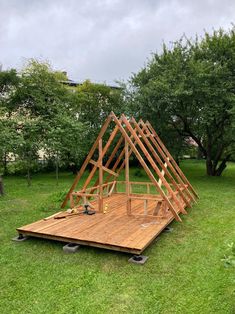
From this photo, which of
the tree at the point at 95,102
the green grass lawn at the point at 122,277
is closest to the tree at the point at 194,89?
the tree at the point at 95,102

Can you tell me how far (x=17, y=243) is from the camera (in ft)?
22.5

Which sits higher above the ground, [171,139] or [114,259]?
[171,139]

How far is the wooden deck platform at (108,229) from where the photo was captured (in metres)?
6.16

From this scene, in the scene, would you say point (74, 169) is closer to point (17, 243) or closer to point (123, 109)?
point (123, 109)

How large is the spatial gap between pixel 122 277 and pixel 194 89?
463 inches

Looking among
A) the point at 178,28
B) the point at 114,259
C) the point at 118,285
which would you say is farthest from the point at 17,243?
the point at 178,28

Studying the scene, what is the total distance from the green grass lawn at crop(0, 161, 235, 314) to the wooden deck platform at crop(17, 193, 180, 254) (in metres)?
0.25

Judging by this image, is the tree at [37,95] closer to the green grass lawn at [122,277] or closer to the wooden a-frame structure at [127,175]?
the wooden a-frame structure at [127,175]

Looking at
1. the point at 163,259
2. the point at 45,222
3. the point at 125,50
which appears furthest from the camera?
the point at 125,50

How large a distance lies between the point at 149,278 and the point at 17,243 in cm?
337

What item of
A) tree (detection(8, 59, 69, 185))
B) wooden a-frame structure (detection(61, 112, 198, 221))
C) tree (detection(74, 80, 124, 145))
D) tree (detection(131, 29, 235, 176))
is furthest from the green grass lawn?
tree (detection(74, 80, 124, 145))

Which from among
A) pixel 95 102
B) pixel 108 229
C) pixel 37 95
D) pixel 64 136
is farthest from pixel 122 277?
pixel 95 102

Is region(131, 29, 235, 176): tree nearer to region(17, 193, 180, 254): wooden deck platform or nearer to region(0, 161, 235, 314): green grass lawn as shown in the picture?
region(17, 193, 180, 254): wooden deck platform

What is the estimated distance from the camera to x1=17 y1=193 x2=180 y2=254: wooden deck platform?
616cm
